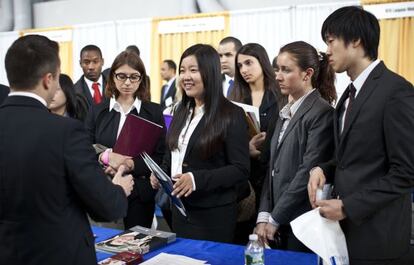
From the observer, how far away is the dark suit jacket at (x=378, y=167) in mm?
1345

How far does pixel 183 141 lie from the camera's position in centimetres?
211

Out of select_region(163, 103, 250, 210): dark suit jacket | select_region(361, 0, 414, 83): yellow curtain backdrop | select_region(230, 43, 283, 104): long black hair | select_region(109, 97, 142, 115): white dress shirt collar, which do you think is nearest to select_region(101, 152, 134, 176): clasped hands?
select_region(163, 103, 250, 210): dark suit jacket

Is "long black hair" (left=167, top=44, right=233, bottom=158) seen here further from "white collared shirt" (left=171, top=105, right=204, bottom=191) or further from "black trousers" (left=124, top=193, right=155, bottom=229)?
"black trousers" (left=124, top=193, right=155, bottom=229)

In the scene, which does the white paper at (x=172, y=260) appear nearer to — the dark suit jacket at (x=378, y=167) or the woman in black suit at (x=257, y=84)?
the dark suit jacket at (x=378, y=167)

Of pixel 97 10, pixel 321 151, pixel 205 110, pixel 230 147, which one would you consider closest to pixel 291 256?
pixel 321 151

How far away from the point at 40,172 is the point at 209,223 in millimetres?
1024

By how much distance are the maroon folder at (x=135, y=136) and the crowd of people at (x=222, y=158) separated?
6 centimetres

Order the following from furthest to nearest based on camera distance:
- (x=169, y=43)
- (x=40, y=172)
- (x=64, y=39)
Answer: (x=64, y=39)
(x=169, y=43)
(x=40, y=172)

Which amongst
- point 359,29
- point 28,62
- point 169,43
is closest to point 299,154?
point 359,29

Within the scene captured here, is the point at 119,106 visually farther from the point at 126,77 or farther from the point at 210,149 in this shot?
the point at 210,149

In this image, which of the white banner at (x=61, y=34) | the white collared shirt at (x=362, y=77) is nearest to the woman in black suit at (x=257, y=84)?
the white collared shirt at (x=362, y=77)

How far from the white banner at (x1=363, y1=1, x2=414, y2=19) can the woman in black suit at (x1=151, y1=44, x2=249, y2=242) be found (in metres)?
5.09

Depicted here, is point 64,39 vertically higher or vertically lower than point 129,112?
higher

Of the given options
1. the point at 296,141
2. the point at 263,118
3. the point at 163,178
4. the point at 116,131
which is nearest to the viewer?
the point at 163,178
